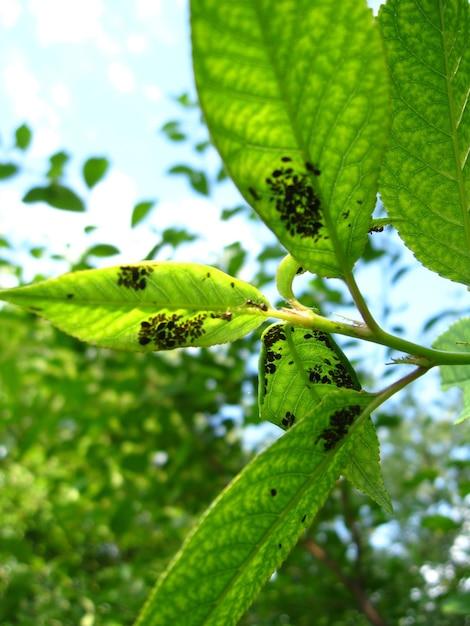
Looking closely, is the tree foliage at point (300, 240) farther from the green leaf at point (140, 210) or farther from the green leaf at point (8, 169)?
the green leaf at point (8, 169)

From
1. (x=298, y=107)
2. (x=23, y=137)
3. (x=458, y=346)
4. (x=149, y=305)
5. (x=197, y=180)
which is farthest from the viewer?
(x=197, y=180)

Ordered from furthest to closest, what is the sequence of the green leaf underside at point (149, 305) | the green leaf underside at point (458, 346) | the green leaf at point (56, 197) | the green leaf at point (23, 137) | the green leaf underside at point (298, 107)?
the green leaf at point (23, 137) → the green leaf at point (56, 197) → the green leaf underside at point (458, 346) → the green leaf underside at point (149, 305) → the green leaf underside at point (298, 107)

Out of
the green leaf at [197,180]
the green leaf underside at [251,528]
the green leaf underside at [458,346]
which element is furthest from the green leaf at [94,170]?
the green leaf underside at [251,528]

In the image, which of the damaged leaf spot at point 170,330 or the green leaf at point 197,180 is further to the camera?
the green leaf at point 197,180

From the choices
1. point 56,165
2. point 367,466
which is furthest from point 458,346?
point 56,165

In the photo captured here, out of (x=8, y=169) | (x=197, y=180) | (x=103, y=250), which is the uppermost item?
(x=197, y=180)

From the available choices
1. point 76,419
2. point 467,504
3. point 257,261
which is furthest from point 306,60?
point 467,504

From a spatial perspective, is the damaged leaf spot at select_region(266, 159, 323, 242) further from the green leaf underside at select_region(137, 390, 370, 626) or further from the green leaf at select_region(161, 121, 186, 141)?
the green leaf at select_region(161, 121, 186, 141)

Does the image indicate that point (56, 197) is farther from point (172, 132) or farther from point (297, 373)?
point (297, 373)
